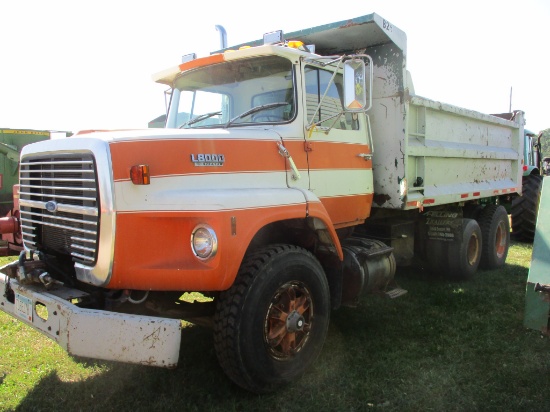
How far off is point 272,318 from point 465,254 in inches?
157

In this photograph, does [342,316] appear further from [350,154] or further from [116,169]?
[116,169]

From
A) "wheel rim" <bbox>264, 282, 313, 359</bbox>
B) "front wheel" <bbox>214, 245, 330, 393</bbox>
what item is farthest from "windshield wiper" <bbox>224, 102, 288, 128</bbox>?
"wheel rim" <bbox>264, 282, 313, 359</bbox>

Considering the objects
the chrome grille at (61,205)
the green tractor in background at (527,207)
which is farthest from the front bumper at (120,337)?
the green tractor in background at (527,207)

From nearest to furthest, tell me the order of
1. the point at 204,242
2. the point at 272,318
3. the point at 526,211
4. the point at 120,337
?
the point at 120,337 → the point at 204,242 → the point at 272,318 → the point at 526,211

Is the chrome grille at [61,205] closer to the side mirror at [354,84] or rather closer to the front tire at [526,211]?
the side mirror at [354,84]

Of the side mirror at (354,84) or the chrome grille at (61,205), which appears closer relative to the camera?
the chrome grille at (61,205)

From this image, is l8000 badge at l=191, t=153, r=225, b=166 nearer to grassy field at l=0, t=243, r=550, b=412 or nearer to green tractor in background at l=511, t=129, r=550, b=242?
grassy field at l=0, t=243, r=550, b=412

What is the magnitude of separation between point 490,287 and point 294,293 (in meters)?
3.85

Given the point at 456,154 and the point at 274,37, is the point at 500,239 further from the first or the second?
the point at 274,37

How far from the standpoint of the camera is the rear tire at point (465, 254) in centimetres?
629

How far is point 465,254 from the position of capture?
250 inches

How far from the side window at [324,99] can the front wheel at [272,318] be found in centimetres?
124

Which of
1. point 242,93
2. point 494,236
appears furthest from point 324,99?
point 494,236

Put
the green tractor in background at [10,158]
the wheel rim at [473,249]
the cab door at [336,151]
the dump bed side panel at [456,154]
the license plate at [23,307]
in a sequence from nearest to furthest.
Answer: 1. the license plate at [23,307]
2. the cab door at [336,151]
3. the dump bed side panel at [456,154]
4. the wheel rim at [473,249]
5. the green tractor in background at [10,158]
